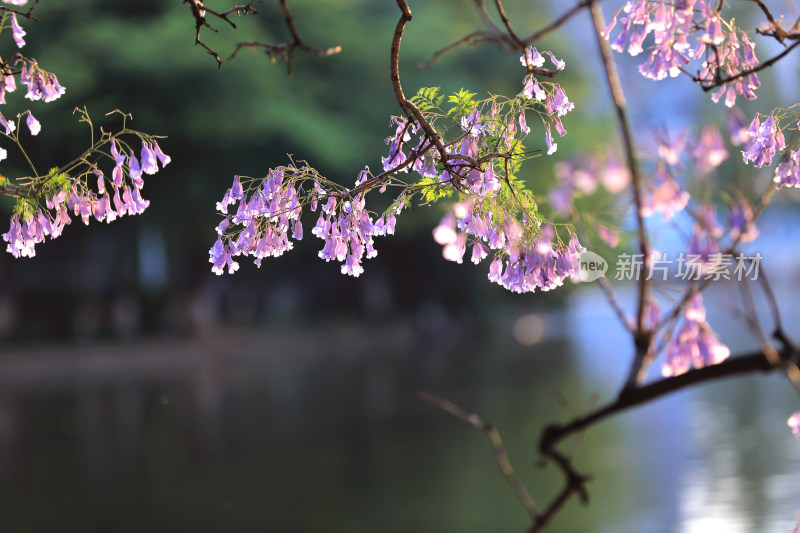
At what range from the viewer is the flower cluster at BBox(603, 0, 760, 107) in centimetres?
113

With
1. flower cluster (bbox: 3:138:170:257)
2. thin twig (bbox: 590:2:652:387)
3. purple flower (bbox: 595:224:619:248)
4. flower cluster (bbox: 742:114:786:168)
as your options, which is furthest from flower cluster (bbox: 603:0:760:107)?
flower cluster (bbox: 3:138:170:257)

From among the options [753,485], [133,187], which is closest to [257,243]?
→ [133,187]

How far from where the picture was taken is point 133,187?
1.49m

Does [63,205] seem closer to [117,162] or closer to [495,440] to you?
[117,162]

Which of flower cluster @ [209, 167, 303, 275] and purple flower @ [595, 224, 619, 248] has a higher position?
purple flower @ [595, 224, 619, 248]

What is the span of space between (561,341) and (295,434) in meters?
6.42

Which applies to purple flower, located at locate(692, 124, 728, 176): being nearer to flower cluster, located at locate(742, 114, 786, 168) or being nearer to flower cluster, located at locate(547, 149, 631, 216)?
flower cluster, located at locate(742, 114, 786, 168)

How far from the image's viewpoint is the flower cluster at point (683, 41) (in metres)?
1.13

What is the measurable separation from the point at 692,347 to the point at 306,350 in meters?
8.30

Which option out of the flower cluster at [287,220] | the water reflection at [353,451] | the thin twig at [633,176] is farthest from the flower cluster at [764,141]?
the water reflection at [353,451]

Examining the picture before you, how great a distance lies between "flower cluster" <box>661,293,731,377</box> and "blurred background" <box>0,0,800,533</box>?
0.81ft

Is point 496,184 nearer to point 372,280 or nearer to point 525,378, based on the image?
point 525,378

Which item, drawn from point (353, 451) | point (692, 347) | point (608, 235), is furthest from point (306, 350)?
point (692, 347)

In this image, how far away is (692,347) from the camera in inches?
61.2
